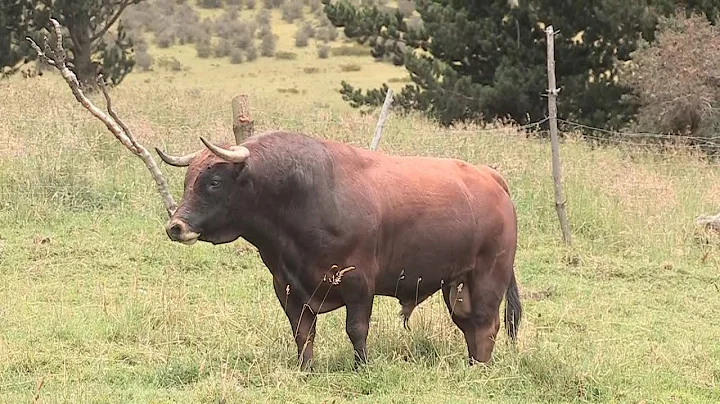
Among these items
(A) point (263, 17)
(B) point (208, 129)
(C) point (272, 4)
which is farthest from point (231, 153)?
(C) point (272, 4)

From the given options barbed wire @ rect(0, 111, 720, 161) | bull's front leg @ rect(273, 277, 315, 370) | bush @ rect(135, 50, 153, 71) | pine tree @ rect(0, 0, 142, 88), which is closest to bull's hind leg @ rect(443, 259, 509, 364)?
bull's front leg @ rect(273, 277, 315, 370)

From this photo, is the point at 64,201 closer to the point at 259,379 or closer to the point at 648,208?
the point at 259,379

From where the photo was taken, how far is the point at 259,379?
627cm

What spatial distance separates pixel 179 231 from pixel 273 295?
2907 millimetres

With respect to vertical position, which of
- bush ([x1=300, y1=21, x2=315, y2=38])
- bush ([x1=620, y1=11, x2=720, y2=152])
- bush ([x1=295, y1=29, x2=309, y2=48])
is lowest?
bush ([x1=300, y1=21, x2=315, y2=38])

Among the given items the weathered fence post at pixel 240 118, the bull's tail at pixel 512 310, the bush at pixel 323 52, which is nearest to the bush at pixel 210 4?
the bush at pixel 323 52

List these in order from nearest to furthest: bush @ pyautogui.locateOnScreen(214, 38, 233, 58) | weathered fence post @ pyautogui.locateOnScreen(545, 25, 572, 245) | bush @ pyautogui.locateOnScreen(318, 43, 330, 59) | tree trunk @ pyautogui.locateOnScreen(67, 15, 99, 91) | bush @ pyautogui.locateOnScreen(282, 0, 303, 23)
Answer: weathered fence post @ pyautogui.locateOnScreen(545, 25, 572, 245)
tree trunk @ pyautogui.locateOnScreen(67, 15, 99, 91)
bush @ pyautogui.locateOnScreen(318, 43, 330, 59)
bush @ pyautogui.locateOnScreen(214, 38, 233, 58)
bush @ pyautogui.locateOnScreen(282, 0, 303, 23)

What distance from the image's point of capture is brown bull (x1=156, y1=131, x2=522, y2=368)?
6.10 meters

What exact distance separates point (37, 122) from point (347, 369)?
8083 millimetres

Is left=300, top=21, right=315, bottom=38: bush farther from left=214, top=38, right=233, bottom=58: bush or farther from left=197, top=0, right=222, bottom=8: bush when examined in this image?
left=197, top=0, right=222, bottom=8: bush

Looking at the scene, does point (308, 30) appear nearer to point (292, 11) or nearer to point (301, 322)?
point (292, 11)

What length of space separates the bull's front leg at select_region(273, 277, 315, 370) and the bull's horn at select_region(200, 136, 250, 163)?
89cm

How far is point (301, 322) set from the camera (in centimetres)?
646

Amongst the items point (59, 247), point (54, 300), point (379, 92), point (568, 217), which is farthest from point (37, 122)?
point (379, 92)
